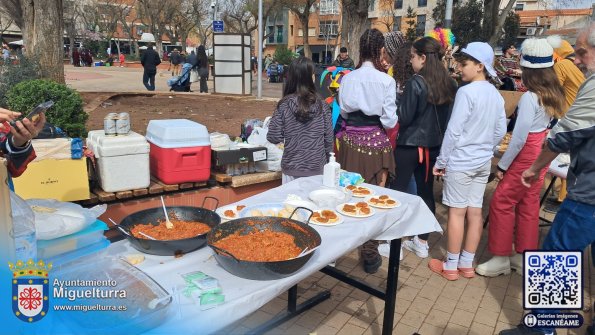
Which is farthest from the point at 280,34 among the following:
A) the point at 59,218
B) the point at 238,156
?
the point at 59,218

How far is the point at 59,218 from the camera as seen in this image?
5.83 feet

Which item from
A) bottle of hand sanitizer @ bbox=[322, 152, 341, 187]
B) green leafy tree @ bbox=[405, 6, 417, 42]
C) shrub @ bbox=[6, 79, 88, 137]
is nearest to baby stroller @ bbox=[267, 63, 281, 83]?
green leafy tree @ bbox=[405, 6, 417, 42]

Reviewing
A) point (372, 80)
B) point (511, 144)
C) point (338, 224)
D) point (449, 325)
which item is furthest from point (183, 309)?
point (511, 144)

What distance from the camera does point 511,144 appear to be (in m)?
3.56

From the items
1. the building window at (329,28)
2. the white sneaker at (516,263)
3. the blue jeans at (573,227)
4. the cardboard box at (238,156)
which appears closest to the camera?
the blue jeans at (573,227)

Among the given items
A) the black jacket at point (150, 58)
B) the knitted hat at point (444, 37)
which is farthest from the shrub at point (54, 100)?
the black jacket at point (150, 58)

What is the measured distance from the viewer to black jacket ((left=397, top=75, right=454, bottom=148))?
3.82 meters

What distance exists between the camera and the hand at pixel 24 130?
6.66 feet

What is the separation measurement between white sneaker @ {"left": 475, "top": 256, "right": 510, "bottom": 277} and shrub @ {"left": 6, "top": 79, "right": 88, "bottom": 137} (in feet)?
15.9

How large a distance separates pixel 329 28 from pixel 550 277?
61755 mm

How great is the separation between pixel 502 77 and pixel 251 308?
26.5ft

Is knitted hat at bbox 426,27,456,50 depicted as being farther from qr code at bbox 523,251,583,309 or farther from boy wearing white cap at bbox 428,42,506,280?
qr code at bbox 523,251,583,309

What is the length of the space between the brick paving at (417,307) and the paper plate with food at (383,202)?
101 cm

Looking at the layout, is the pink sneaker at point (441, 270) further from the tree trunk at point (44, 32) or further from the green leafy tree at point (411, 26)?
the green leafy tree at point (411, 26)
